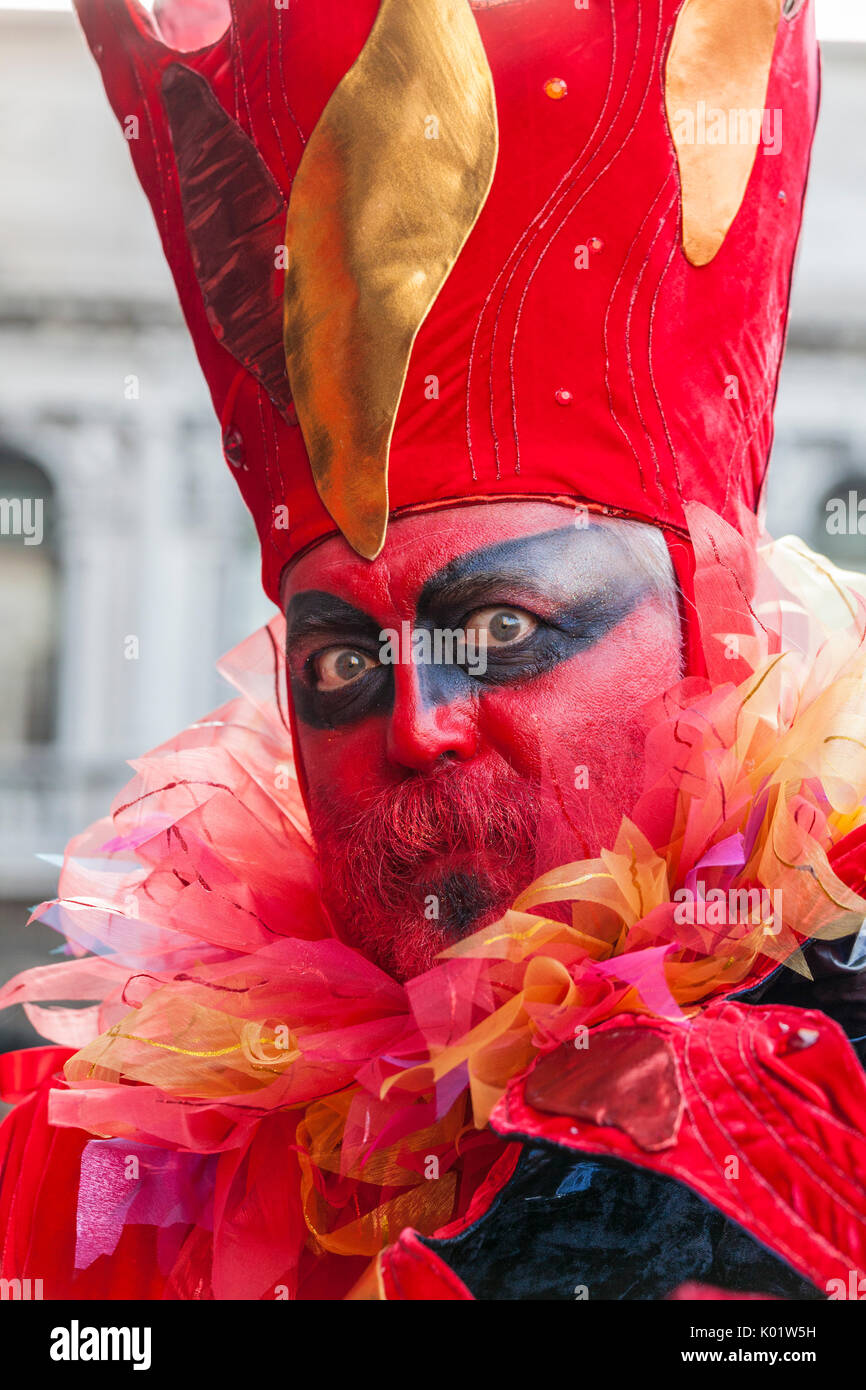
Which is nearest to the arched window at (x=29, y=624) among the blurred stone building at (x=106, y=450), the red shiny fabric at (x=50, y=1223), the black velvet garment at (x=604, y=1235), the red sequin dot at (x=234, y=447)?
the blurred stone building at (x=106, y=450)

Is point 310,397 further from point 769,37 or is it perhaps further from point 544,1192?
point 544,1192

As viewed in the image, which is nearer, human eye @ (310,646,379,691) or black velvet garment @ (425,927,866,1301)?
black velvet garment @ (425,927,866,1301)

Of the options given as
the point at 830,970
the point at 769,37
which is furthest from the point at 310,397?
the point at 830,970

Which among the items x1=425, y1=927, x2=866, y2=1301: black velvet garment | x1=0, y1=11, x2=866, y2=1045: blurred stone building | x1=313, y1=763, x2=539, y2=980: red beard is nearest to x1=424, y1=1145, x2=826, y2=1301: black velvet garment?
x1=425, y1=927, x2=866, y2=1301: black velvet garment

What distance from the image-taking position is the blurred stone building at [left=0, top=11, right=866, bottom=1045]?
477cm

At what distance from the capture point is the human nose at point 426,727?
3.00 feet

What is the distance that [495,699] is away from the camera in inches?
36.4

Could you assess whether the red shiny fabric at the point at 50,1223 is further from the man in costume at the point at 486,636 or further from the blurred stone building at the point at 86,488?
the blurred stone building at the point at 86,488

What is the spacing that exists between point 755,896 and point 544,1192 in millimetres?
231

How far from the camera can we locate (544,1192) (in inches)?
31.9

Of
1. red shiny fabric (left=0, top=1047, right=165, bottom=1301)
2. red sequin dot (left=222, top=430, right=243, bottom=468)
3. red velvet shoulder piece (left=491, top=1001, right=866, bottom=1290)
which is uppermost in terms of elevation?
red sequin dot (left=222, top=430, right=243, bottom=468)

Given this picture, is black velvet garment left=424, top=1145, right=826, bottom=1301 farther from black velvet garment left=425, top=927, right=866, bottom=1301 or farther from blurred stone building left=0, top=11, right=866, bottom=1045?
blurred stone building left=0, top=11, right=866, bottom=1045

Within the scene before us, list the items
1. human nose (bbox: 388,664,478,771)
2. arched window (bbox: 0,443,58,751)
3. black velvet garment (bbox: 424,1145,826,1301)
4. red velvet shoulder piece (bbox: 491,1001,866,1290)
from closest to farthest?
red velvet shoulder piece (bbox: 491,1001,866,1290) → black velvet garment (bbox: 424,1145,826,1301) → human nose (bbox: 388,664,478,771) → arched window (bbox: 0,443,58,751)

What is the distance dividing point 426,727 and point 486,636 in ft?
0.26
